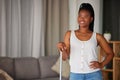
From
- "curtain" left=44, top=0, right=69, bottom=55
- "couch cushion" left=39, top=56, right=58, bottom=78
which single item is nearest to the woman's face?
"couch cushion" left=39, top=56, right=58, bottom=78

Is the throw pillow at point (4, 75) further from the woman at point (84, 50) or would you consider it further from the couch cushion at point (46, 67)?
the woman at point (84, 50)

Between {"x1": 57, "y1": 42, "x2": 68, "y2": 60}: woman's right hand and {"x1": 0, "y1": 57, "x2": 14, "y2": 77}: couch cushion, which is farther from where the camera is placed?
{"x1": 0, "y1": 57, "x2": 14, "y2": 77}: couch cushion

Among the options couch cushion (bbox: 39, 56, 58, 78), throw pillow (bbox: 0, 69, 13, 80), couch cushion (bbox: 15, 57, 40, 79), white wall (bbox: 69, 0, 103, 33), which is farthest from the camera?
white wall (bbox: 69, 0, 103, 33)

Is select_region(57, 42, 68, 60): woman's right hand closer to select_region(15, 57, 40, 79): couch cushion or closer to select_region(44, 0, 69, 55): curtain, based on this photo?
select_region(15, 57, 40, 79): couch cushion

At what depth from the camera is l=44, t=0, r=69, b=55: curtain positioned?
14.6 feet

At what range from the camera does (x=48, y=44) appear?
446 cm

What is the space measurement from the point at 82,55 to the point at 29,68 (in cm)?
233

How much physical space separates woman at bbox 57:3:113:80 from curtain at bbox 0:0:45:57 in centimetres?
250

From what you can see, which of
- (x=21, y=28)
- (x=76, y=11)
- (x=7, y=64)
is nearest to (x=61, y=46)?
(x=7, y=64)

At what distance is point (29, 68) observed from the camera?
378 cm

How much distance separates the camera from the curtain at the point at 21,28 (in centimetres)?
394

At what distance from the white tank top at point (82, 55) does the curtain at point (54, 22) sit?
2.85m

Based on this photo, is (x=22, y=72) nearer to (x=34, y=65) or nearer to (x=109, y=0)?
(x=34, y=65)

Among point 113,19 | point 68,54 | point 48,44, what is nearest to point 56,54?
point 48,44
